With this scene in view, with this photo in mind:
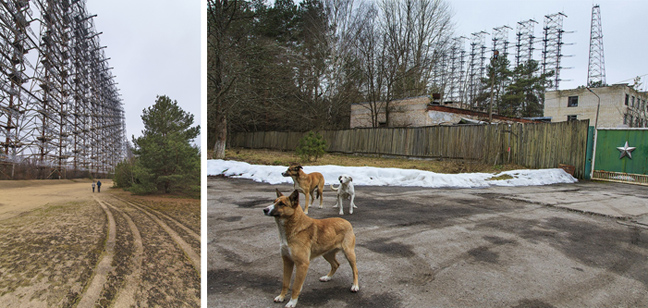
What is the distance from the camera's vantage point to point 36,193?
6.82ft

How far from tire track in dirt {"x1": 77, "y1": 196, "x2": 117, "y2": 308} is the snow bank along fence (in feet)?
21.8

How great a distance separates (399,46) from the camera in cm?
2159

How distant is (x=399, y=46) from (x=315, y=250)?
70.4 ft

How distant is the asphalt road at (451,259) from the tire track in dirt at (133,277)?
459mm

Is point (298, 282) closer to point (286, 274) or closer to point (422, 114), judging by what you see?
point (286, 274)

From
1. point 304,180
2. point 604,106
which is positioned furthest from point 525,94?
point 304,180

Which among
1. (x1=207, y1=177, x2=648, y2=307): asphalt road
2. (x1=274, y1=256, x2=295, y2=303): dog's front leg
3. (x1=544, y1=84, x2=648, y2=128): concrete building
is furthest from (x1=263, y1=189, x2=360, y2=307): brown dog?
(x1=544, y1=84, x2=648, y2=128): concrete building

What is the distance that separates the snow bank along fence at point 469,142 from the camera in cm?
1048

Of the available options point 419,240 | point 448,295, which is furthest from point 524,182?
point 448,295

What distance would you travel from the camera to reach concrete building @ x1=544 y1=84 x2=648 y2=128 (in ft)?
88.0

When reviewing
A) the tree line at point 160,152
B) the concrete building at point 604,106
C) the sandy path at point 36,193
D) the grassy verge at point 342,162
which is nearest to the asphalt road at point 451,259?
the tree line at point 160,152

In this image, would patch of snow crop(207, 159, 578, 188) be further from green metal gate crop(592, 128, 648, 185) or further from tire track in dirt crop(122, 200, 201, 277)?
tire track in dirt crop(122, 200, 201, 277)

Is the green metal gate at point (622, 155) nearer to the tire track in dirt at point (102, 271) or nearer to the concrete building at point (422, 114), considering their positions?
the concrete building at point (422, 114)

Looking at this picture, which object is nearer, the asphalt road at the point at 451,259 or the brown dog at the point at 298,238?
the brown dog at the point at 298,238
